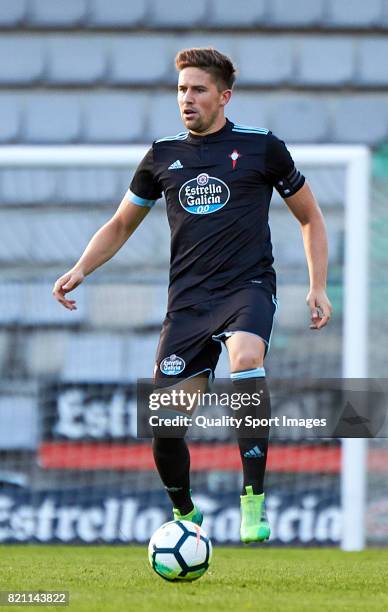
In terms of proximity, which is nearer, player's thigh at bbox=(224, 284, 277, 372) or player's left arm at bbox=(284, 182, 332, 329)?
player's thigh at bbox=(224, 284, 277, 372)

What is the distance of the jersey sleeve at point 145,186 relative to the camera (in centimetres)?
463

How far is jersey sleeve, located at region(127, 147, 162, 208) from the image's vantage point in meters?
4.63

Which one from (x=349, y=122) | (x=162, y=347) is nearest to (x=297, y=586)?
(x=162, y=347)

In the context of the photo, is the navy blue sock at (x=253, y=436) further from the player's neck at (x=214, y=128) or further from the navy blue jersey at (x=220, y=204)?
the player's neck at (x=214, y=128)

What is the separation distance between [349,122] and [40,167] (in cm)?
262

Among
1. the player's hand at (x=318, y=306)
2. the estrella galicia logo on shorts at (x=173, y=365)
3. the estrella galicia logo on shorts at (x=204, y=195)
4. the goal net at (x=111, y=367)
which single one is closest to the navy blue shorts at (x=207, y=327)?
the estrella galicia logo on shorts at (x=173, y=365)

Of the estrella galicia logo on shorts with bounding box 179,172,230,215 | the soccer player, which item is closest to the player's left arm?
the soccer player

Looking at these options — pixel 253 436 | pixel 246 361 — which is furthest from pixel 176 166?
pixel 253 436

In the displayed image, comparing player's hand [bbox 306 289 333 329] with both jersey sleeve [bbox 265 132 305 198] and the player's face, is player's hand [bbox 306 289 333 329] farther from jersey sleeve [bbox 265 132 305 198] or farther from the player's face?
the player's face

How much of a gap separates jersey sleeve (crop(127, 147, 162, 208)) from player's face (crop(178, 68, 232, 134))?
26cm

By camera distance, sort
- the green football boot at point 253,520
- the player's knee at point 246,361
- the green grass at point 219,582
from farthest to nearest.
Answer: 1. the player's knee at point 246,361
2. the green football boot at point 253,520
3. the green grass at point 219,582

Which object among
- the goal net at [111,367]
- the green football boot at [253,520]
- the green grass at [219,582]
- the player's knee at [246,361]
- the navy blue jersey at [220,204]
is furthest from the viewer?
the goal net at [111,367]

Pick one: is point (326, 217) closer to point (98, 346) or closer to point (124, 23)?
point (98, 346)

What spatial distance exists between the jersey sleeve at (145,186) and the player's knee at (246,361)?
81 centimetres
